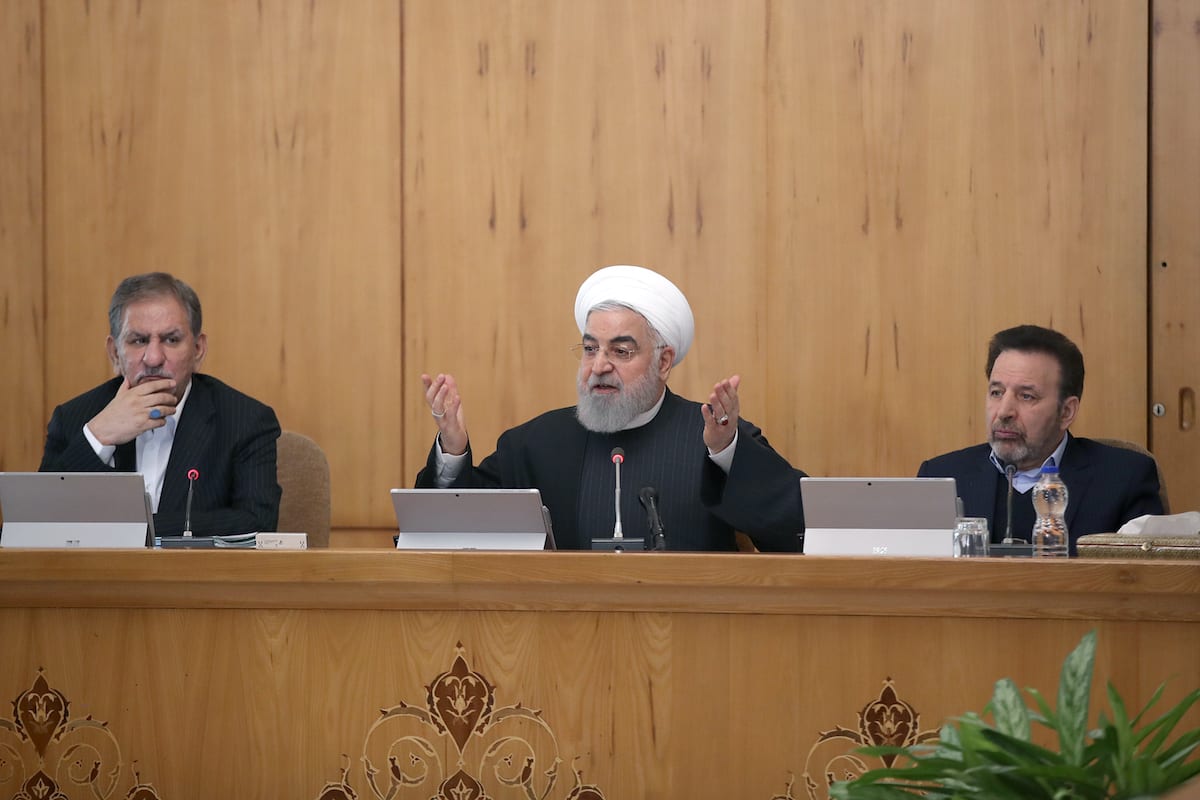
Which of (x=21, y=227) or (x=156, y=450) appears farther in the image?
(x=21, y=227)

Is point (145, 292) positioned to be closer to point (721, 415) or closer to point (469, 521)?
point (469, 521)

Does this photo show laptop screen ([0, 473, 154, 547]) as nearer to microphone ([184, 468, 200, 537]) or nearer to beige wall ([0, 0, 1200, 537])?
microphone ([184, 468, 200, 537])

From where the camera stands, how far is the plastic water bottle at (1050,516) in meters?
2.84

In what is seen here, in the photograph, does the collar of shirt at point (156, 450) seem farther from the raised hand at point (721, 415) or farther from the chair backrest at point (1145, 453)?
the chair backrest at point (1145, 453)

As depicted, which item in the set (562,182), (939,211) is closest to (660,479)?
(562,182)

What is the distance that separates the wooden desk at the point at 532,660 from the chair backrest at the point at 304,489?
1.45m

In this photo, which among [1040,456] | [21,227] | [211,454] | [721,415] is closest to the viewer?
[721,415]

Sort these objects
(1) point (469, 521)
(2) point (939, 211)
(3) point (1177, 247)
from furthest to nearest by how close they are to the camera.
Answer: (2) point (939, 211), (3) point (1177, 247), (1) point (469, 521)

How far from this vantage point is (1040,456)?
11.7 ft

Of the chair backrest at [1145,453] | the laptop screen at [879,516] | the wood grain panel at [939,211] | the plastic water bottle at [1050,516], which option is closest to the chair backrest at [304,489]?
the wood grain panel at [939,211]

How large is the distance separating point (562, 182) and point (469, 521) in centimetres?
210

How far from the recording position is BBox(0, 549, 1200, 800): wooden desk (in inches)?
88.9

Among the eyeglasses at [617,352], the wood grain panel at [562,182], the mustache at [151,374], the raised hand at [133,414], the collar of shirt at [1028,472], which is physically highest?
the wood grain panel at [562,182]

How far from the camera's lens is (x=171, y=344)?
3793 millimetres
